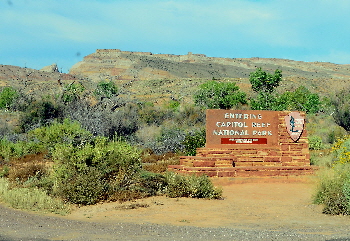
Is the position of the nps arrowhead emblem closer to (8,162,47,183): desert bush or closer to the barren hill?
(8,162,47,183): desert bush

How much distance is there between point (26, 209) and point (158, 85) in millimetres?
81124

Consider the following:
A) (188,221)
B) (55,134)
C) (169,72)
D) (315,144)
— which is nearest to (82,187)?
(188,221)

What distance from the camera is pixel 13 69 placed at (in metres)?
110

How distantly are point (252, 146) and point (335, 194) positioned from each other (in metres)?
6.97

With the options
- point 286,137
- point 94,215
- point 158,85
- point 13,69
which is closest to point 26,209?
point 94,215

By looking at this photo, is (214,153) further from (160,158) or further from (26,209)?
(26,209)

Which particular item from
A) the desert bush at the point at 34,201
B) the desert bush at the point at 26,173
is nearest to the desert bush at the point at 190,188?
the desert bush at the point at 34,201

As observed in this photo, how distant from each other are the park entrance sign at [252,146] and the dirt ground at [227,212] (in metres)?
2.57

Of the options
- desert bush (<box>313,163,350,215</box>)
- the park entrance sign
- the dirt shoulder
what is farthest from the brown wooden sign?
desert bush (<box>313,163,350,215</box>)

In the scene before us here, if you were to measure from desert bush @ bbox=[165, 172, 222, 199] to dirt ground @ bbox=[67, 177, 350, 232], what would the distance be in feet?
0.90

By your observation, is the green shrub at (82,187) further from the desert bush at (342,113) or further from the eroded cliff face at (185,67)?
the eroded cliff face at (185,67)

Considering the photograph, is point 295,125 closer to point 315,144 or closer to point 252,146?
point 252,146

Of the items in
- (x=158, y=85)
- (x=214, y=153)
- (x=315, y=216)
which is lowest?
(x=315, y=216)

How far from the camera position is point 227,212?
1152 cm
